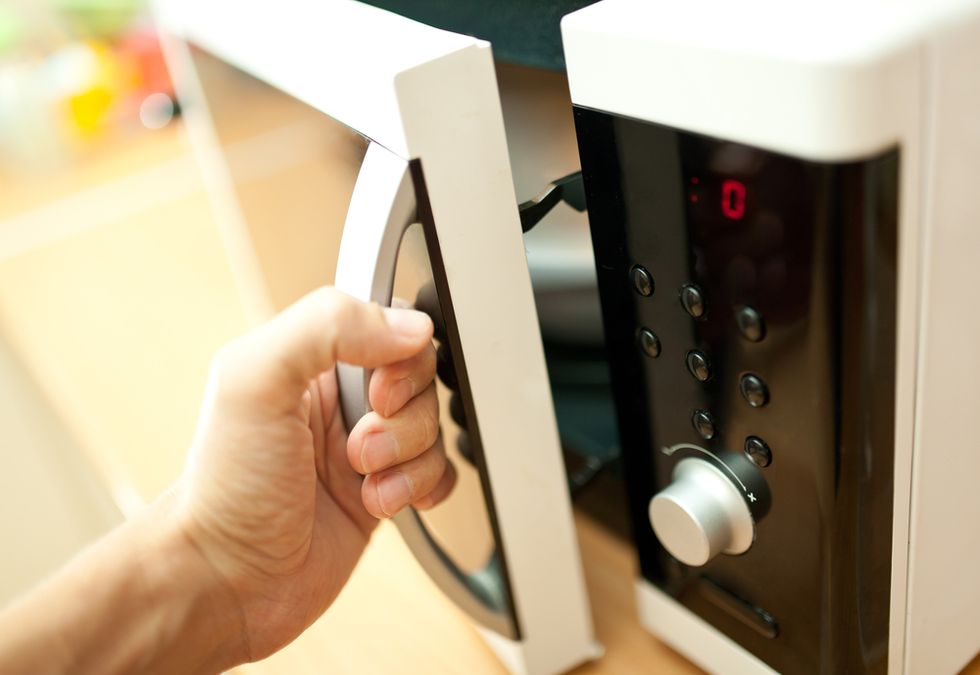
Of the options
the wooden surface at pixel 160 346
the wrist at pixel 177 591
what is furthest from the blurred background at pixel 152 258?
the wrist at pixel 177 591

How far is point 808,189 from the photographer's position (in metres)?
0.27

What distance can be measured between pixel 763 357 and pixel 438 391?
0.17 m

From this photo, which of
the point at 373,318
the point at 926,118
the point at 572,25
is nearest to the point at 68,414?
the point at 373,318

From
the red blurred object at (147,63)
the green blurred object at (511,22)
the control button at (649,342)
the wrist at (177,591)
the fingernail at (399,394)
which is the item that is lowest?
the wrist at (177,591)

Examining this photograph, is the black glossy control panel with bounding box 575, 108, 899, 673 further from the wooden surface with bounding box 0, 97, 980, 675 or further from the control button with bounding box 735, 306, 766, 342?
the wooden surface with bounding box 0, 97, 980, 675

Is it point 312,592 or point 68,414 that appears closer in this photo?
point 312,592

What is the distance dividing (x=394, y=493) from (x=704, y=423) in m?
0.16

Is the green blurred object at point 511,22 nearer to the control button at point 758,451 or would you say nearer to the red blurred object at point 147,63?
the control button at point 758,451

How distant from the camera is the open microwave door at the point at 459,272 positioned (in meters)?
0.35

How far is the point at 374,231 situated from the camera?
1.20ft

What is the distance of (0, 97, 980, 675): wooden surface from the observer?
53 cm

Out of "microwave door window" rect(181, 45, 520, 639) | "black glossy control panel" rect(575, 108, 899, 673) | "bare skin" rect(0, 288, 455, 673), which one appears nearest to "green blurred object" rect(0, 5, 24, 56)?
"microwave door window" rect(181, 45, 520, 639)

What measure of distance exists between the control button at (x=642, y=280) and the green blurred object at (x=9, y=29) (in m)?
1.43

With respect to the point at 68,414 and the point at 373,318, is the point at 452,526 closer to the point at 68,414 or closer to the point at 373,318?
the point at 373,318
